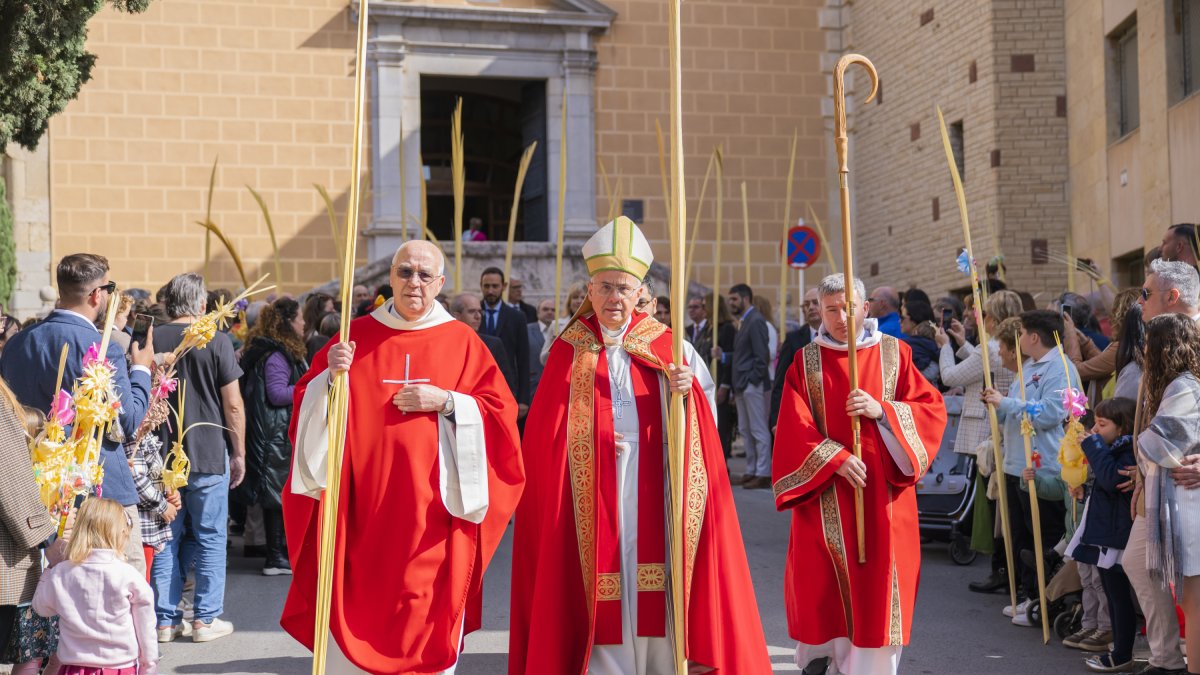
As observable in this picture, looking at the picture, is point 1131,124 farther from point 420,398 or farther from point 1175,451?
point 420,398

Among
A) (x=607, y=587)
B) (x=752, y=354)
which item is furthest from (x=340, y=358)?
(x=752, y=354)

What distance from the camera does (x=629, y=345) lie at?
220 inches

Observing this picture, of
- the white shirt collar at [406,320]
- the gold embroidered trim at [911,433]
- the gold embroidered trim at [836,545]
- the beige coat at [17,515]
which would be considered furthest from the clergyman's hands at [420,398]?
the gold embroidered trim at [911,433]

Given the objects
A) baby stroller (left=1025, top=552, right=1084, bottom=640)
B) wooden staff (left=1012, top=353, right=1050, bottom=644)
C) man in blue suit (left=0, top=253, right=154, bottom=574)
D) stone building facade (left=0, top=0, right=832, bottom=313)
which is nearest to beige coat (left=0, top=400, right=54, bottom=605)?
man in blue suit (left=0, top=253, right=154, bottom=574)

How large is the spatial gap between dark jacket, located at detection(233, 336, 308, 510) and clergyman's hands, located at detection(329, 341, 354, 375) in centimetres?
410

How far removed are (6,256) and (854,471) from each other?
41.8 ft

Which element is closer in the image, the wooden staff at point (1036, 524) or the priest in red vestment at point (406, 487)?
the priest in red vestment at point (406, 487)

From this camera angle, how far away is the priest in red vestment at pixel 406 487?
5.32 m

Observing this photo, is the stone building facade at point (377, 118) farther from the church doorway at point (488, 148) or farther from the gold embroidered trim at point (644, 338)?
the gold embroidered trim at point (644, 338)

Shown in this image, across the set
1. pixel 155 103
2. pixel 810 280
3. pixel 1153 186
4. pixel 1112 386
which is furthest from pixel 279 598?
pixel 810 280

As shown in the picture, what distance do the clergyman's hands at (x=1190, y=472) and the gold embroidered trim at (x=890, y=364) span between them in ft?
3.73

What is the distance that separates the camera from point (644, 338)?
18.5 feet

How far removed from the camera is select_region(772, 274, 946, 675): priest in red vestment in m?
5.94

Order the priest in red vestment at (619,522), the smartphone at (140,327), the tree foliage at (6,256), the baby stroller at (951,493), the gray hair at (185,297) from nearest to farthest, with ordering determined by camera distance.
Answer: the priest in red vestment at (619,522) < the gray hair at (185,297) < the smartphone at (140,327) < the baby stroller at (951,493) < the tree foliage at (6,256)
